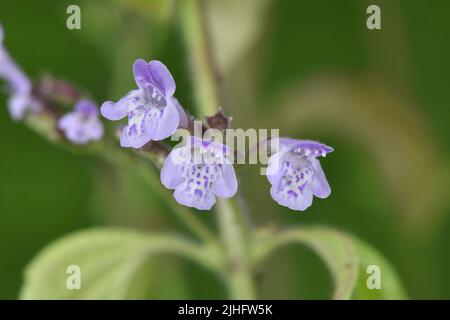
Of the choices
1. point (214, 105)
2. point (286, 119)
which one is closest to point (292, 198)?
point (214, 105)

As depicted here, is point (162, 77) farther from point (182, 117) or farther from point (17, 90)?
point (17, 90)

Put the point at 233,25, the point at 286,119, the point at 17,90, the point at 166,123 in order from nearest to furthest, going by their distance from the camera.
A: the point at 166,123 → the point at 17,90 → the point at 233,25 → the point at 286,119

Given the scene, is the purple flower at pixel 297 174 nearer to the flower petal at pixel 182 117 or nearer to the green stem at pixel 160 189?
the flower petal at pixel 182 117

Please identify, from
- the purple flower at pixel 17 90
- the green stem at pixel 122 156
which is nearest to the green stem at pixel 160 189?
the green stem at pixel 122 156

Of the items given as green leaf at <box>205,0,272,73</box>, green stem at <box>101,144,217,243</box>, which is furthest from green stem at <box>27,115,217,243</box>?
green leaf at <box>205,0,272,73</box>

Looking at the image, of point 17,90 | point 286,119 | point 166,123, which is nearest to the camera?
point 166,123

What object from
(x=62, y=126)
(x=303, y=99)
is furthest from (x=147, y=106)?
(x=303, y=99)
